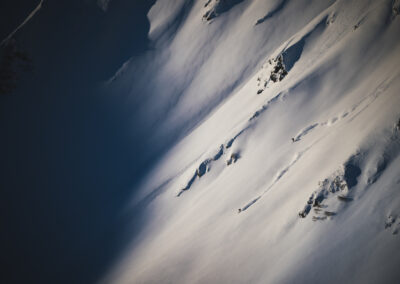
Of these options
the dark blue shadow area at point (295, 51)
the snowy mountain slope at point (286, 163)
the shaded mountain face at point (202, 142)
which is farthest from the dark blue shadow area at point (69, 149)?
the dark blue shadow area at point (295, 51)

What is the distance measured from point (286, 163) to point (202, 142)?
42.4 feet

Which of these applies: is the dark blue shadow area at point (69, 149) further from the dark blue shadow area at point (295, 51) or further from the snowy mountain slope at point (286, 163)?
the dark blue shadow area at point (295, 51)

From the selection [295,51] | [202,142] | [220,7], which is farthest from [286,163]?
[220,7]

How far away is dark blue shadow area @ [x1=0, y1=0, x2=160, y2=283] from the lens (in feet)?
93.1

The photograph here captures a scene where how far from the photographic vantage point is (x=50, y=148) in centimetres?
3641

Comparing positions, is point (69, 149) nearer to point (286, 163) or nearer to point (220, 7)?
point (220, 7)

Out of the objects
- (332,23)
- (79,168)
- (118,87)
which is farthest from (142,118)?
(332,23)

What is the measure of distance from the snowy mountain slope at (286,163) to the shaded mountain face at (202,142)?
0.28 feet

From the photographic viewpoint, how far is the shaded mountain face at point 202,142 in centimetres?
982

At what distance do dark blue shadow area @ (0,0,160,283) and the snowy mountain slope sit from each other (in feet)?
17.6

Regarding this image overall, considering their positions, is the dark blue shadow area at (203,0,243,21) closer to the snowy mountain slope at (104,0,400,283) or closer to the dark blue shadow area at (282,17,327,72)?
the snowy mountain slope at (104,0,400,283)

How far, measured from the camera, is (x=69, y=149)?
36156 millimetres

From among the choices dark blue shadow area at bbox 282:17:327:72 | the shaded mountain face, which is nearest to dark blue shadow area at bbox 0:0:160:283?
the shaded mountain face

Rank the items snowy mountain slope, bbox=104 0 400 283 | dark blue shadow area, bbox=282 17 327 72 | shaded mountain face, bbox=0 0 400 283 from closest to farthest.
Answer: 1. snowy mountain slope, bbox=104 0 400 283
2. shaded mountain face, bbox=0 0 400 283
3. dark blue shadow area, bbox=282 17 327 72
